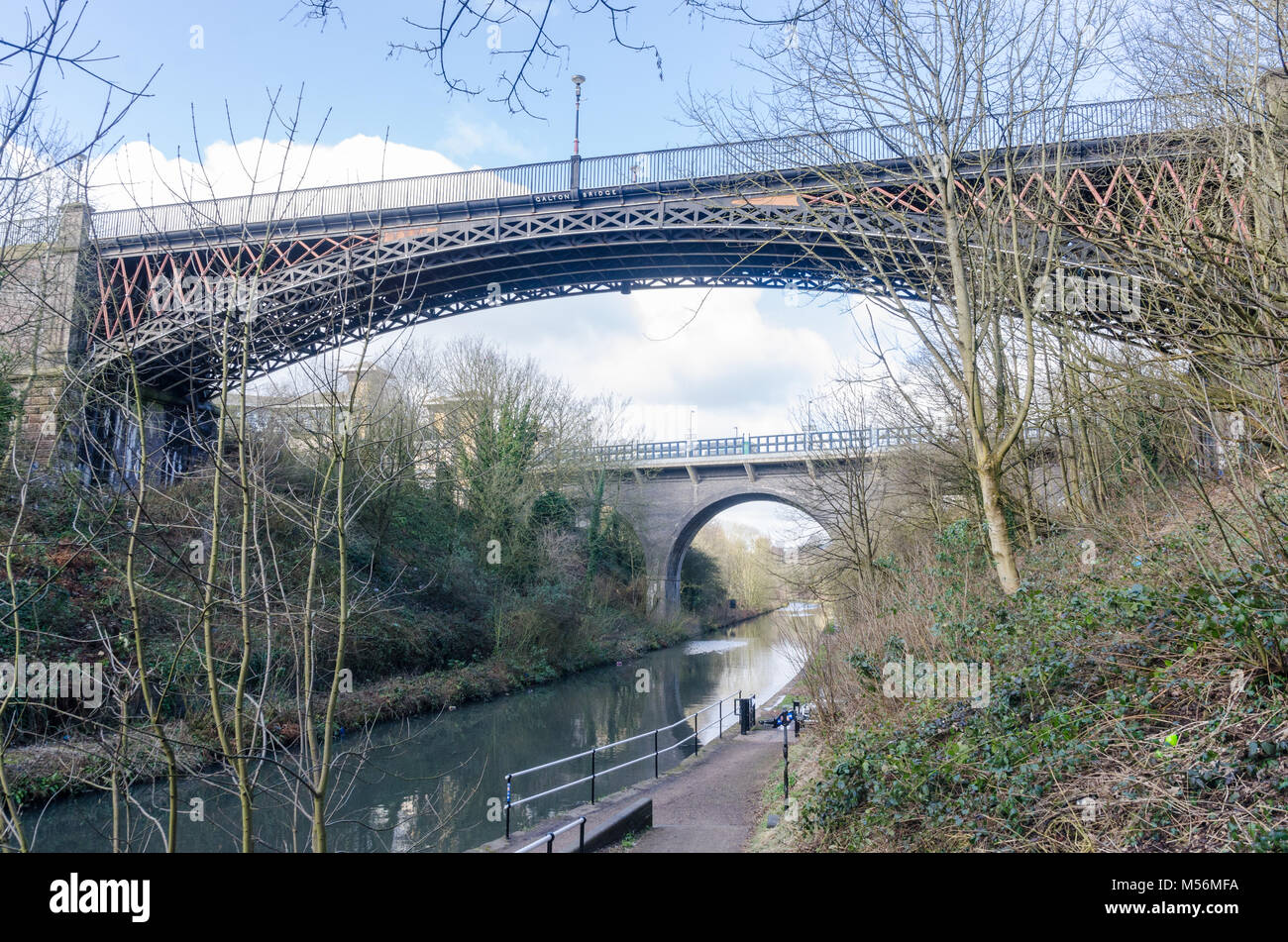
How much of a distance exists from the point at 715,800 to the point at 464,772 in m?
5.67

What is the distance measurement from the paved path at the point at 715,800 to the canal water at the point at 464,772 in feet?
3.16

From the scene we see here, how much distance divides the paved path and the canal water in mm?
964

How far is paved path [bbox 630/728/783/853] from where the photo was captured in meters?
7.88

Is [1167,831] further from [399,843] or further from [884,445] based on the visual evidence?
[884,445]

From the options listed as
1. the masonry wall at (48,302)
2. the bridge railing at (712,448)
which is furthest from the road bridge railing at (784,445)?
the masonry wall at (48,302)

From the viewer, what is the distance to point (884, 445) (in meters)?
17.7

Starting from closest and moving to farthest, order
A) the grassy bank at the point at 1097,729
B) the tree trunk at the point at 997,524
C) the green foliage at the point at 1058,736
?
the grassy bank at the point at 1097,729, the green foliage at the point at 1058,736, the tree trunk at the point at 997,524

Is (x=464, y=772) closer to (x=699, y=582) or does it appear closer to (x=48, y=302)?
(x=48, y=302)

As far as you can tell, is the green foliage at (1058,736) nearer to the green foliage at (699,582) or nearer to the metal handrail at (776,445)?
the metal handrail at (776,445)

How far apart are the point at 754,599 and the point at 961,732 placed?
48.6m

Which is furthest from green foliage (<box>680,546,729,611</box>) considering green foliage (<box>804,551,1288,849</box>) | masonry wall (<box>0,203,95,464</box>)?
green foliage (<box>804,551,1288,849</box>)

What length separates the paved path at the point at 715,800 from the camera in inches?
310

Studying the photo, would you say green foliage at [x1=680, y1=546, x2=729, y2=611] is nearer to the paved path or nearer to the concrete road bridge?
the concrete road bridge
